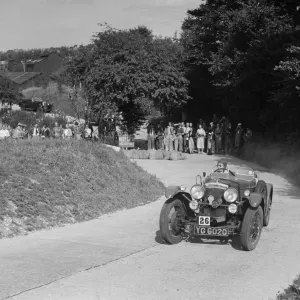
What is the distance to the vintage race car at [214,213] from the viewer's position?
956 centimetres

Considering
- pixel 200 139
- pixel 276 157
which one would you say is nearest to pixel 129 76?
pixel 200 139

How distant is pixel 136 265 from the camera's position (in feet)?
27.7

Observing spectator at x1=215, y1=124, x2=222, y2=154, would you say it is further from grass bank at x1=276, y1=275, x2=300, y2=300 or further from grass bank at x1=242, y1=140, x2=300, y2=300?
grass bank at x1=276, y1=275, x2=300, y2=300

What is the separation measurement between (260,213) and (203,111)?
28738 mm

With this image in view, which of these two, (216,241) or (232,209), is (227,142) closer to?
(216,241)

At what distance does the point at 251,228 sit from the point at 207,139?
18433mm

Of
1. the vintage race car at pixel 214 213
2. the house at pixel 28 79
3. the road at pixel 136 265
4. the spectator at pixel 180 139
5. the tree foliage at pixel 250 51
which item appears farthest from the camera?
the house at pixel 28 79

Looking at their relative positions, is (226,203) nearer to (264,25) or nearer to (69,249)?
(69,249)

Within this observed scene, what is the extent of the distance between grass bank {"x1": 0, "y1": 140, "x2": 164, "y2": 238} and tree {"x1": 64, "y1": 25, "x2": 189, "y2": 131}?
12952 millimetres

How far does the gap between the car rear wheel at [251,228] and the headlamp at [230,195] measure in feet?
0.99

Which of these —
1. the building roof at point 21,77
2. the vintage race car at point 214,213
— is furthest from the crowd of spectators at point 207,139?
the building roof at point 21,77

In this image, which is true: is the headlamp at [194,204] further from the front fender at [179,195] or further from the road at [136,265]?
the road at [136,265]

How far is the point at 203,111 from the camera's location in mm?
38406

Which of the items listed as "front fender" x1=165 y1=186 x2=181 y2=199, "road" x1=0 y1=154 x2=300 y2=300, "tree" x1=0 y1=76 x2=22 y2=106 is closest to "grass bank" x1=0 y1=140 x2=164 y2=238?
"road" x1=0 y1=154 x2=300 y2=300
